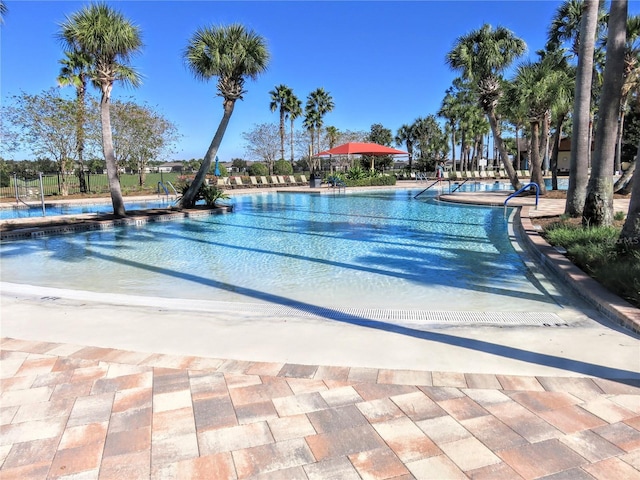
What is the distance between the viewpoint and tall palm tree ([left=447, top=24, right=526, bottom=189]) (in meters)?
17.9

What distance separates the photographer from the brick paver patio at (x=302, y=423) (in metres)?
2.08

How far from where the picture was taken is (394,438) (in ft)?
7.54

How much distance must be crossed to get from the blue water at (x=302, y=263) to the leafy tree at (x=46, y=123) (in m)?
13.4

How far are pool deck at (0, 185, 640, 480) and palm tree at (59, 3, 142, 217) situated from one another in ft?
34.5

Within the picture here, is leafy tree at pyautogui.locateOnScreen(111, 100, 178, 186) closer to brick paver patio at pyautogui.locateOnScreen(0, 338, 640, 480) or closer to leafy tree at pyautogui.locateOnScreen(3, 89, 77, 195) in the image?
leafy tree at pyautogui.locateOnScreen(3, 89, 77, 195)

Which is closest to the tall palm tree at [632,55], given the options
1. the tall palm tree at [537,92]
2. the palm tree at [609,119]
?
the tall palm tree at [537,92]

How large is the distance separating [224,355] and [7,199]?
73.5 ft

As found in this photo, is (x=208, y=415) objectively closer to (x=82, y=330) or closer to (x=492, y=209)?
(x=82, y=330)

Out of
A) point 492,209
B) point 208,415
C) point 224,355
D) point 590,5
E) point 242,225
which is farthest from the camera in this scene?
point 492,209

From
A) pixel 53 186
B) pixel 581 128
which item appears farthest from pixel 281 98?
pixel 581 128

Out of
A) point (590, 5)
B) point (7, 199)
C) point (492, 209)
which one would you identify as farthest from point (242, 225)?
point (7, 199)

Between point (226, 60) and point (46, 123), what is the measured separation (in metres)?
12.5

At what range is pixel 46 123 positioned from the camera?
870 inches

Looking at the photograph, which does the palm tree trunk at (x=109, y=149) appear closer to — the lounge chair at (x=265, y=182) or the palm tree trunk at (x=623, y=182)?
the palm tree trunk at (x=623, y=182)
